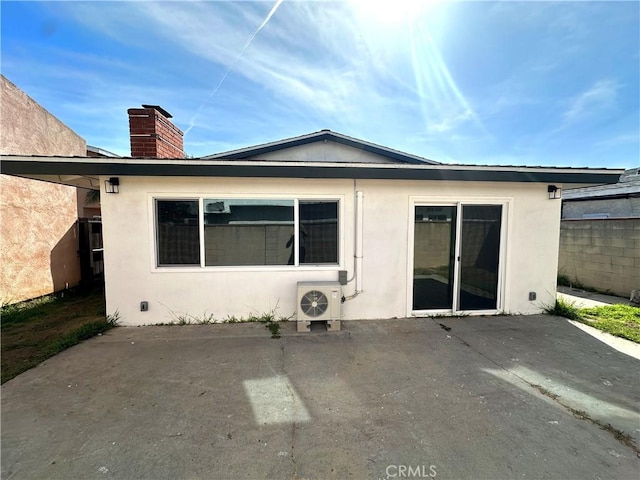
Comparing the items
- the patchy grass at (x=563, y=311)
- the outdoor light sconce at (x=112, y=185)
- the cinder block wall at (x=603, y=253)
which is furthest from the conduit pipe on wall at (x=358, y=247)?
the cinder block wall at (x=603, y=253)

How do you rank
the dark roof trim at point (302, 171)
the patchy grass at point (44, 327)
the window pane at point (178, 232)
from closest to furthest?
the patchy grass at point (44, 327)
the dark roof trim at point (302, 171)
the window pane at point (178, 232)

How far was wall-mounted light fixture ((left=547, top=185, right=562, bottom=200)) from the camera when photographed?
200 inches

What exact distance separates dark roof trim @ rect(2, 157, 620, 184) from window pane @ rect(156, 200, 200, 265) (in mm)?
607

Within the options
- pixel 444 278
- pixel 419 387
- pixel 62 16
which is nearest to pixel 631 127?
pixel 444 278

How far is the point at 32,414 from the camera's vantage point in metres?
2.40

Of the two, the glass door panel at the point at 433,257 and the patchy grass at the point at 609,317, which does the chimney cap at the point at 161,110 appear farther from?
the patchy grass at the point at 609,317

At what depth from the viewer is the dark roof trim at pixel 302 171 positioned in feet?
13.1

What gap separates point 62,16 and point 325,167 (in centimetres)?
557

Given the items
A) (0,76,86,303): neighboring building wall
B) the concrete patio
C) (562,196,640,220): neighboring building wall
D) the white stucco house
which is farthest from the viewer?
(562,196,640,220): neighboring building wall

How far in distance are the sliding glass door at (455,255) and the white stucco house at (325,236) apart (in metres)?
0.02

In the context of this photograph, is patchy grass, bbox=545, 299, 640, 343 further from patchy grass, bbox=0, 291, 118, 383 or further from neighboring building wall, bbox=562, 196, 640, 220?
patchy grass, bbox=0, 291, 118, 383

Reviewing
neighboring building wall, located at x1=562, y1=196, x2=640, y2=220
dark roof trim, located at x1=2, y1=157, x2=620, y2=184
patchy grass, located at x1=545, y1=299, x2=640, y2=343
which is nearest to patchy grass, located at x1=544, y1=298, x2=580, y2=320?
patchy grass, located at x1=545, y1=299, x2=640, y2=343

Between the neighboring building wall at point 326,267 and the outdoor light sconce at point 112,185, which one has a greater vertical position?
the outdoor light sconce at point 112,185

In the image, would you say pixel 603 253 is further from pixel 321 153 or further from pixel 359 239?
pixel 321 153
